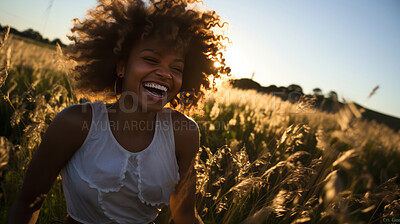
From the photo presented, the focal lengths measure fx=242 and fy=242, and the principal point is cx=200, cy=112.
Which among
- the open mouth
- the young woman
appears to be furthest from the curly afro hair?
the open mouth

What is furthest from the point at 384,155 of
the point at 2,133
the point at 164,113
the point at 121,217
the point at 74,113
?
the point at 2,133

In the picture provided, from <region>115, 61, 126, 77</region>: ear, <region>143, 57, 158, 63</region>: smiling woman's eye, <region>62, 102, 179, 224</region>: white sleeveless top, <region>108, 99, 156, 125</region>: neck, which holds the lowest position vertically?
<region>62, 102, 179, 224</region>: white sleeveless top

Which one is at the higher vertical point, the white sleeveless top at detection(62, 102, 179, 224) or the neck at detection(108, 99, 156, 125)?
the neck at detection(108, 99, 156, 125)

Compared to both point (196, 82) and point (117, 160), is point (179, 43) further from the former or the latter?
point (117, 160)

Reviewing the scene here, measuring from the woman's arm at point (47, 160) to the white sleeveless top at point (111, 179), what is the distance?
0.24 ft

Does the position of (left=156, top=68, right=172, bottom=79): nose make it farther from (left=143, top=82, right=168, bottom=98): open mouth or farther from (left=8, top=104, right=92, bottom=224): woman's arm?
(left=8, top=104, right=92, bottom=224): woman's arm

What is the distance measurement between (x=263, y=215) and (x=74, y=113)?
1.18m

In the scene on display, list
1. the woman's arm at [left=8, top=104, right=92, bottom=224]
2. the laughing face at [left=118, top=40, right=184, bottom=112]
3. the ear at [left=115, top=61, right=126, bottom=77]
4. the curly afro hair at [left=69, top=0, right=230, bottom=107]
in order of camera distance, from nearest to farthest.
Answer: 1. the woman's arm at [left=8, top=104, right=92, bottom=224]
2. the laughing face at [left=118, top=40, right=184, bottom=112]
3. the curly afro hair at [left=69, top=0, right=230, bottom=107]
4. the ear at [left=115, top=61, right=126, bottom=77]

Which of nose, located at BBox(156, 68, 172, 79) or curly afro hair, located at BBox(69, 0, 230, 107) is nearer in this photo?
nose, located at BBox(156, 68, 172, 79)

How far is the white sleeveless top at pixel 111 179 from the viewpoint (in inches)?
55.7

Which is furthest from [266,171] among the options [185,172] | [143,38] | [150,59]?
[143,38]

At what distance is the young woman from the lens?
1405mm

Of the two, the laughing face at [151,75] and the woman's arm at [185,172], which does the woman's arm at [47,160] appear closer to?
the laughing face at [151,75]

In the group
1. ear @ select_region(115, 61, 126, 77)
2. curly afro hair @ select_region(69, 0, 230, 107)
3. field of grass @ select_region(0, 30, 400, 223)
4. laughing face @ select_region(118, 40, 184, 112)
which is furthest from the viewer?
ear @ select_region(115, 61, 126, 77)
